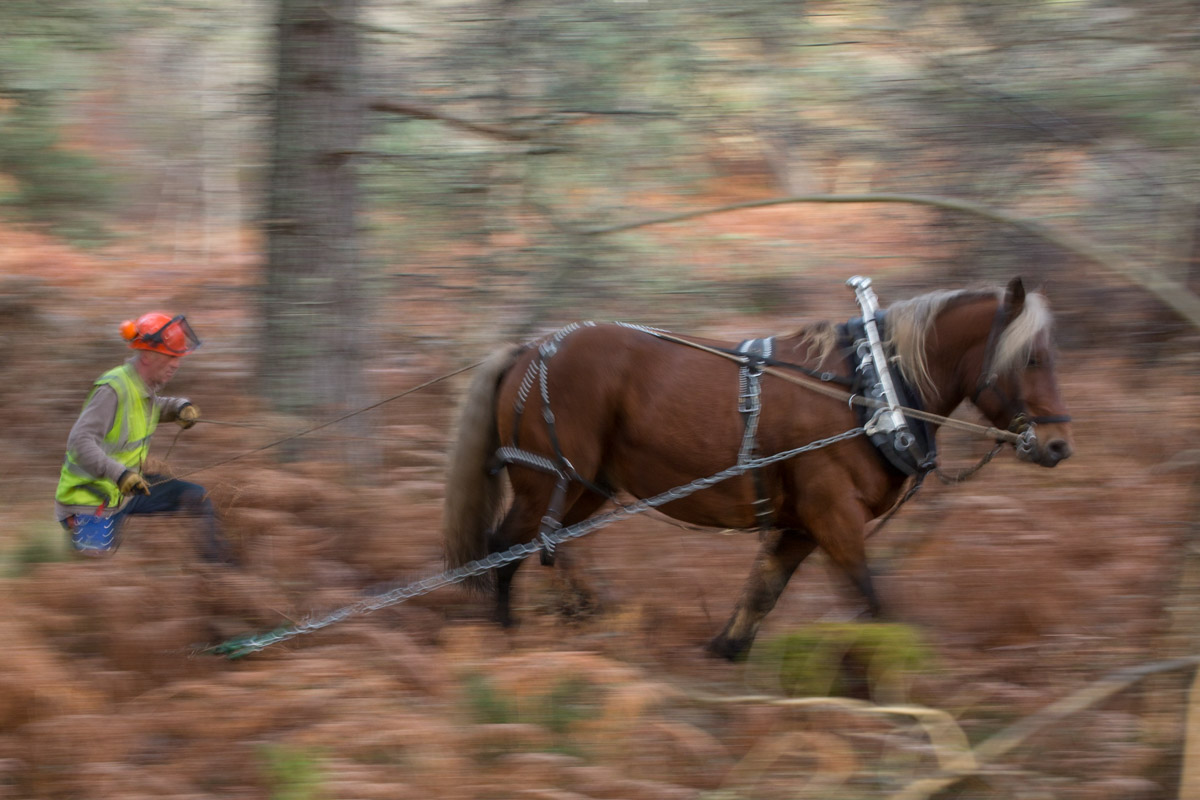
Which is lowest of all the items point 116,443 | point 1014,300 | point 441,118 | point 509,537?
point 509,537

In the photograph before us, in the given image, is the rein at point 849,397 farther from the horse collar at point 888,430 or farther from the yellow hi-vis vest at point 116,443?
the yellow hi-vis vest at point 116,443

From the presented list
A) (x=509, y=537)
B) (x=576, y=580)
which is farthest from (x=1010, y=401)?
(x=509, y=537)

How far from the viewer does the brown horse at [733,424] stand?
181 inches

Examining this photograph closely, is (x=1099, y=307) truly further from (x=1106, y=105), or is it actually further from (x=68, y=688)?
(x=68, y=688)

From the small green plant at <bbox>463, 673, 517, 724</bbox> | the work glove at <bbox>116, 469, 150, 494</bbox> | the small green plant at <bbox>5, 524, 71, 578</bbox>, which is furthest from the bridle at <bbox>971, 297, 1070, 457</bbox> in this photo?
the small green plant at <bbox>5, 524, 71, 578</bbox>

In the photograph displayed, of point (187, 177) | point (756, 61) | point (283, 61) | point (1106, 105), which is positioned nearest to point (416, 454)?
point (283, 61)

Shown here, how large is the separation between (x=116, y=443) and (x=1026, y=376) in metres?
4.06

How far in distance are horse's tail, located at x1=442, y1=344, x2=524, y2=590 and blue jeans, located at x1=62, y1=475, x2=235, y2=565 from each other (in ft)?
3.51

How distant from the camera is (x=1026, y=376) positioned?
14.9 feet

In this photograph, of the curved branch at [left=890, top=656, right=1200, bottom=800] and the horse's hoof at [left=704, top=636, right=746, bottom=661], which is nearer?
the curved branch at [left=890, top=656, right=1200, bottom=800]

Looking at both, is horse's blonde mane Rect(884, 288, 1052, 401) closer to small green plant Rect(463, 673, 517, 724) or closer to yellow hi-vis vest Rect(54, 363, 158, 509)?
small green plant Rect(463, 673, 517, 724)

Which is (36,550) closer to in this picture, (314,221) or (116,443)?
(116,443)

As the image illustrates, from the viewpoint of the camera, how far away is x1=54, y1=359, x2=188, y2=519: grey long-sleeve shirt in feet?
14.9

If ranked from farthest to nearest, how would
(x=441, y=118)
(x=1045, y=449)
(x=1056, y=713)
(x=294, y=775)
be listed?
(x=441, y=118)
(x=1045, y=449)
(x=1056, y=713)
(x=294, y=775)
